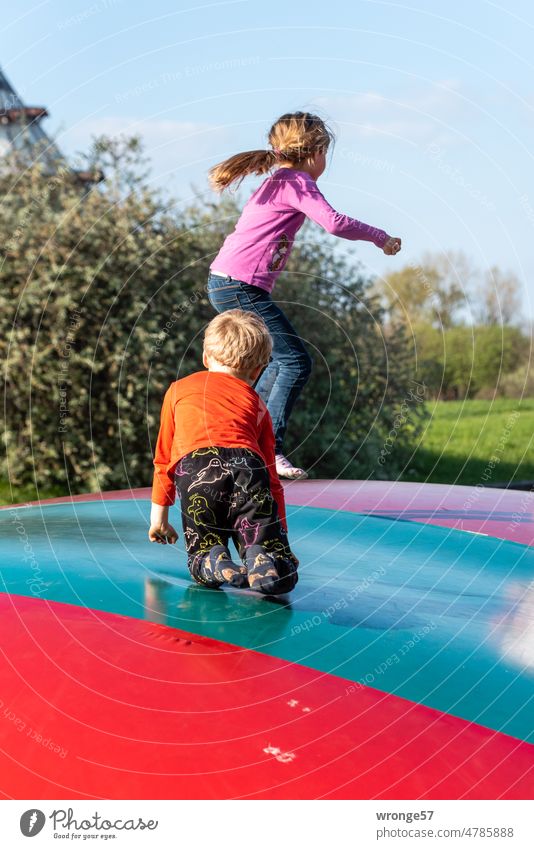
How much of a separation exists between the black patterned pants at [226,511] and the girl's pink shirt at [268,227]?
4.73 feet

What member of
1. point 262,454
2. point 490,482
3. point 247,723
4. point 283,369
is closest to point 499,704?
point 247,723

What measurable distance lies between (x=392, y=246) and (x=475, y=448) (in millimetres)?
8372

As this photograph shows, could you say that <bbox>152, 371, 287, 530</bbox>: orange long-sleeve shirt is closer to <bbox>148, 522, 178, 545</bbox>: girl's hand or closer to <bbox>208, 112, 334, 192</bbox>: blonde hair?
<bbox>148, 522, 178, 545</bbox>: girl's hand

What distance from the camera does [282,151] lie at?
4410 mm

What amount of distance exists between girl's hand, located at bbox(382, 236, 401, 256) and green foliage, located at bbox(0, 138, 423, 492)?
3.87m

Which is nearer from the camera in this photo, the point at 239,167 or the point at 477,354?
the point at 239,167

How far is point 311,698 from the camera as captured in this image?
241cm

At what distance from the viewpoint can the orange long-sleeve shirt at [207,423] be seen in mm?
3320

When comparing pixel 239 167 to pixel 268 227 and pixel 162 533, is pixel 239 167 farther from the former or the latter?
pixel 162 533

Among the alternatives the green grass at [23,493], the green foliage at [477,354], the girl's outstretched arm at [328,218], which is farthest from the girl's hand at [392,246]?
the green foliage at [477,354]

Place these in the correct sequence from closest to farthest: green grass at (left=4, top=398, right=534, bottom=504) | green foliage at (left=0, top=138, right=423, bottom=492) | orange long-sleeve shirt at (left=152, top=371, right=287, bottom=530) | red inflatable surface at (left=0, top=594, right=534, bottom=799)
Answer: red inflatable surface at (left=0, top=594, right=534, bottom=799)
orange long-sleeve shirt at (left=152, top=371, right=287, bottom=530)
green foliage at (left=0, top=138, right=423, bottom=492)
green grass at (left=4, top=398, right=534, bottom=504)

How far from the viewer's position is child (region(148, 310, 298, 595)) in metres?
3.12

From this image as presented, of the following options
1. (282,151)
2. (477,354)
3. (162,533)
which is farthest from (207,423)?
(477,354)

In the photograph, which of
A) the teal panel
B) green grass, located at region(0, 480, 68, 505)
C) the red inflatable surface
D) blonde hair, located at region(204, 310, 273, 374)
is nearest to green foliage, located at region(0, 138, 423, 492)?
green grass, located at region(0, 480, 68, 505)
